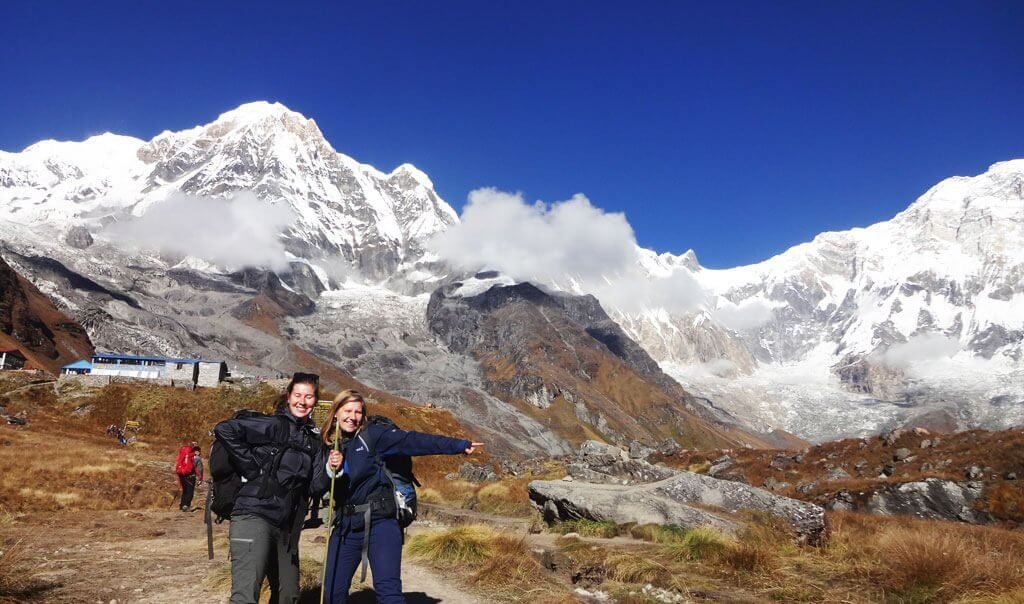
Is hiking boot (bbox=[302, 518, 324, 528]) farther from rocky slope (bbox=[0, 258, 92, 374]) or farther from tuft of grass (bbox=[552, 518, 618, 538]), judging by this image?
rocky slope (bbox=[0, 258, 92, 374])

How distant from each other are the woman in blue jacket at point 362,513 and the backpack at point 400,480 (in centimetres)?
4

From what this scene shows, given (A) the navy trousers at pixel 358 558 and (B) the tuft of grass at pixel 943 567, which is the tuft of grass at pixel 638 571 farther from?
(A) the navy trousers at pixel 358 558

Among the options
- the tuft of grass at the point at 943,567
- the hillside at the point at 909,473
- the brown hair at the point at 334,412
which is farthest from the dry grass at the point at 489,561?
the hillside at the point at 909,473

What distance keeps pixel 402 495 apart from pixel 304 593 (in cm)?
287

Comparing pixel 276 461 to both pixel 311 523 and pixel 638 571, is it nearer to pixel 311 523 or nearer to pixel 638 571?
pixel 311 523

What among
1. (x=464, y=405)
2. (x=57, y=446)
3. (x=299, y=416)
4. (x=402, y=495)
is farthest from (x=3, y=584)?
(x=464, y=405)

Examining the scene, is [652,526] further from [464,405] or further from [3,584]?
[464,405]

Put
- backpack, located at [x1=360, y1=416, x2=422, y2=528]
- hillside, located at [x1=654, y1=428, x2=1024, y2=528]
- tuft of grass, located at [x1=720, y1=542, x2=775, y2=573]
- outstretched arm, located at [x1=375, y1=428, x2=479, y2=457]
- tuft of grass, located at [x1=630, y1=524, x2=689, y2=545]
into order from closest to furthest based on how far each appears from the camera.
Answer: backpack, located at [x1=360, y1=416, x2=422, y2=528], outstretched arm, located at [x1=375, y1=428, x2=479, y2=457], tuft of grass, located at [x1=720, y1=542, x2=775, y2=573], tuft of grass, located at [x1=630, y1=524, x2=689, y2=545], hillside, located at [x1=654, y1=428, x2=1024, y2=528]

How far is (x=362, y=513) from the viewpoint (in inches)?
262

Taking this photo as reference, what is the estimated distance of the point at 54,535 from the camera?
1302 cm

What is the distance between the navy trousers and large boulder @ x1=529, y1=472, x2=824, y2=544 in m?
8.74

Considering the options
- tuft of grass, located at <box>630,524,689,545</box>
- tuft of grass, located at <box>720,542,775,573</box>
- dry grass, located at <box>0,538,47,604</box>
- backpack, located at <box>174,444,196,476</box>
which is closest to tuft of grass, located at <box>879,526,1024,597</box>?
tuft of grass, located at <box>720,542,775,573</box>

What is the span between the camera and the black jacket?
20.7 ft

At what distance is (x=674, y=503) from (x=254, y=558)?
38.1 feet
